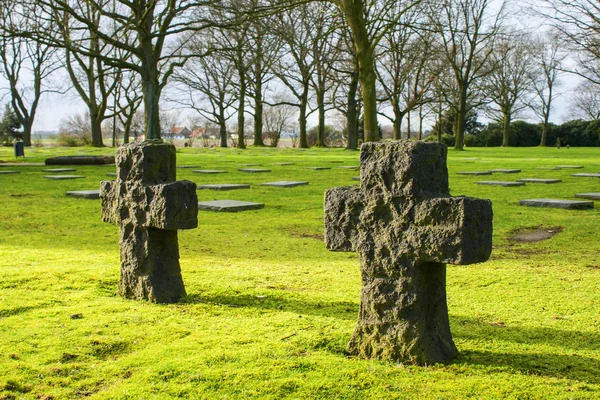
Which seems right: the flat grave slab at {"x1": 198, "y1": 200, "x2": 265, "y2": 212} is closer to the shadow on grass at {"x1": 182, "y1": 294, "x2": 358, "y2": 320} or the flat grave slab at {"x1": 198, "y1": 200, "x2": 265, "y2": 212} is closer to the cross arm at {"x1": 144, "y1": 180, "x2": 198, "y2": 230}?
the shadow on grass at {"x1": 182, "y1": 294, "x2": 358, "y2": 320}

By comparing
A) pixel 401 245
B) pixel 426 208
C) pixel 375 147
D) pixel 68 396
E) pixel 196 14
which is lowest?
pixel 68 396

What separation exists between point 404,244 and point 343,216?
0.42m

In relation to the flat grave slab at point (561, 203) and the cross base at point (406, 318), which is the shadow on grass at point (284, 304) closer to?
the cross base at point (406, 318)

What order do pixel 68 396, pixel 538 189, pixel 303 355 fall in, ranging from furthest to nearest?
pixel 538 189 < pixel 303 355 < pixel 68 396

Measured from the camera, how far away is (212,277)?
529 centimetres

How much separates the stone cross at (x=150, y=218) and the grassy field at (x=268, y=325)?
171mm

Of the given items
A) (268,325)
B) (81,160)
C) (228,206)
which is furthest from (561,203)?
(81,160)

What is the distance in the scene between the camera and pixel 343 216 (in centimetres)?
348

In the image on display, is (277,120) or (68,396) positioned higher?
(277,120)

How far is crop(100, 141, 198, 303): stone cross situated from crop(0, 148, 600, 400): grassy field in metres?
0.17

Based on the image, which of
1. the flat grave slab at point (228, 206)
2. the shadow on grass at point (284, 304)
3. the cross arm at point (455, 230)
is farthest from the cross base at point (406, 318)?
the flat grave slab at point (228, 206)

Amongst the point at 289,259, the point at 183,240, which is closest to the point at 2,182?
the point at 183,240

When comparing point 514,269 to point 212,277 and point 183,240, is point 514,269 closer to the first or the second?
point 212,277

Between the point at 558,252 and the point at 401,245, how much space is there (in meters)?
3.96
